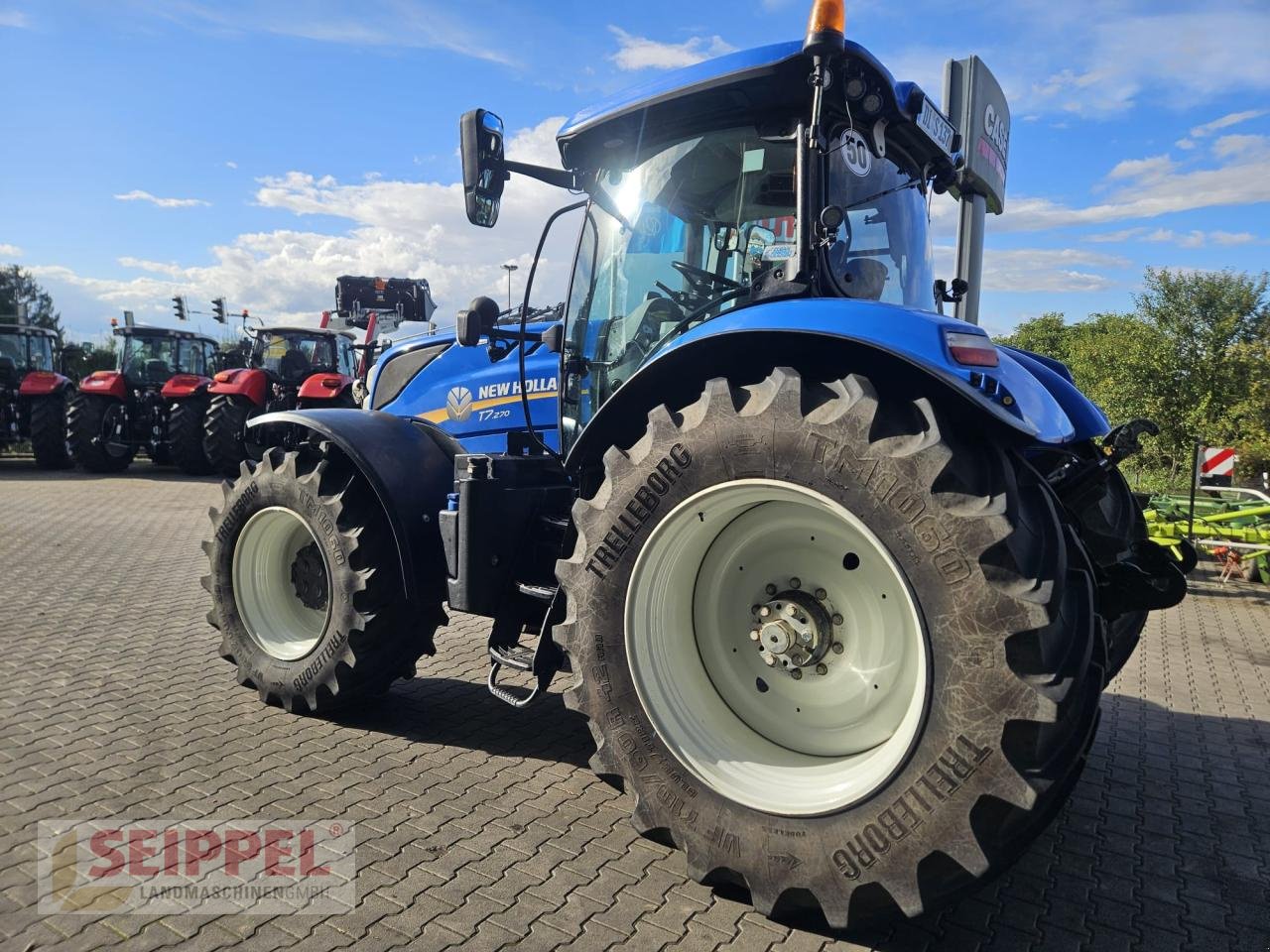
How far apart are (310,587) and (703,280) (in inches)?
96.0

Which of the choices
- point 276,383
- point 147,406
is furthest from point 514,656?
point 147,406

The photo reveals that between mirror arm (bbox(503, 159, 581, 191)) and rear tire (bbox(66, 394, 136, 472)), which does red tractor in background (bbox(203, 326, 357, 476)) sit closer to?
rear tire (bbox(66, 394, 136, 472))

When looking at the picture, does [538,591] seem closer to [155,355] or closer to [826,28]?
[826,28]

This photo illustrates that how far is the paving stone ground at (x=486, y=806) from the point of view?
98.3 inches

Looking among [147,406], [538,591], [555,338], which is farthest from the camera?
[147,406]

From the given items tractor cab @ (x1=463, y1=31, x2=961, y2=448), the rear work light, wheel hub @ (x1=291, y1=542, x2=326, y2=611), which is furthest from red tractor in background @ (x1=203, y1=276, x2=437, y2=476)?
the rear work light

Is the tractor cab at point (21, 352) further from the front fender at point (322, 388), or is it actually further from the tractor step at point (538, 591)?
the tractor step at point (538, 591)

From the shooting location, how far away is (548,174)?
12.1 feet

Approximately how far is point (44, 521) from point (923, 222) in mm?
10520

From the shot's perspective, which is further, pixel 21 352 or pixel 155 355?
pixel 21 352

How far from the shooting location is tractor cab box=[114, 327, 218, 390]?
17.3m

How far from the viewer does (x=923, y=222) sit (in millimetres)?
3773

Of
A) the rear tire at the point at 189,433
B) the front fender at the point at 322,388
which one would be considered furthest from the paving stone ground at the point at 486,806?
the rear tire at the point at 189,433

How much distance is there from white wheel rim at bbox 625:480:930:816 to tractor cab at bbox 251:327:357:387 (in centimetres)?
1503
